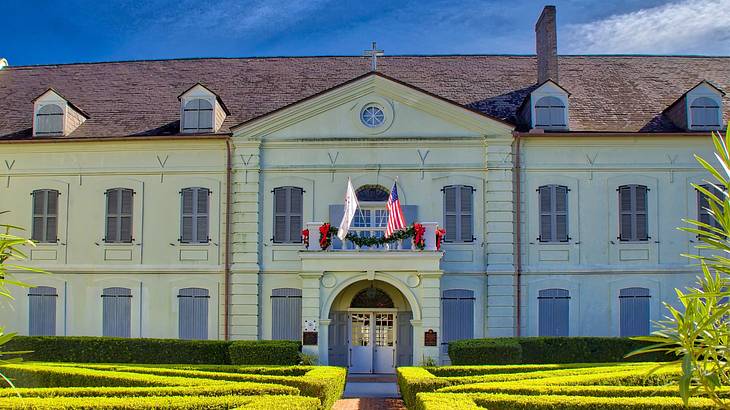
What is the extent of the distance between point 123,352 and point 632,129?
17191mm

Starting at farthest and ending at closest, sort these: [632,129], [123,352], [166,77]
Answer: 1. [166,77]
2. [632,129]
3. [123,352]

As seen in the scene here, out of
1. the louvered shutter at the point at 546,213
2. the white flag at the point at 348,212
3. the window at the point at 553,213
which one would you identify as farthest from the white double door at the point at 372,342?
the window at the point at 553,213

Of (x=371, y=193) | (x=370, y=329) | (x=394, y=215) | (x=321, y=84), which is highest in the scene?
(x=321, y=84)

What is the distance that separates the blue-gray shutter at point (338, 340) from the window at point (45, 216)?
9.54 m

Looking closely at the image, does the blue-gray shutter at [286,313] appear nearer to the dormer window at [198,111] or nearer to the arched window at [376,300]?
the arched window at [376,300]

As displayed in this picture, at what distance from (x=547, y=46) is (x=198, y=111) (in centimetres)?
1182

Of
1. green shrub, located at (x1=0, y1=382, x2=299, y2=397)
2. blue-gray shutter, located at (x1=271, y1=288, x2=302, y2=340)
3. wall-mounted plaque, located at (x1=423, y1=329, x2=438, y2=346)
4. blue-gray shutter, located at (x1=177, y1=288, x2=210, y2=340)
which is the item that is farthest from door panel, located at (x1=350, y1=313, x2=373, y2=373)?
green shrub, located at (x1=0, y1=382, x2=299, y2=397)

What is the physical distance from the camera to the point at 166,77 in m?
31.3

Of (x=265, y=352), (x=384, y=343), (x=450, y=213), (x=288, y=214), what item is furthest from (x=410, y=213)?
(x=265, y=352)

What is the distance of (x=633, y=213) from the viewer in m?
26.4

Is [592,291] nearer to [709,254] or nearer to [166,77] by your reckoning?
[709,254]

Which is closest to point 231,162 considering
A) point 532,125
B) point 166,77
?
point 166,77

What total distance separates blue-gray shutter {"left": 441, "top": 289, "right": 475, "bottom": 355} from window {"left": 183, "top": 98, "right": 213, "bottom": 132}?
31.3 feet

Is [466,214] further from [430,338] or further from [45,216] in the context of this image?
[45,216]
